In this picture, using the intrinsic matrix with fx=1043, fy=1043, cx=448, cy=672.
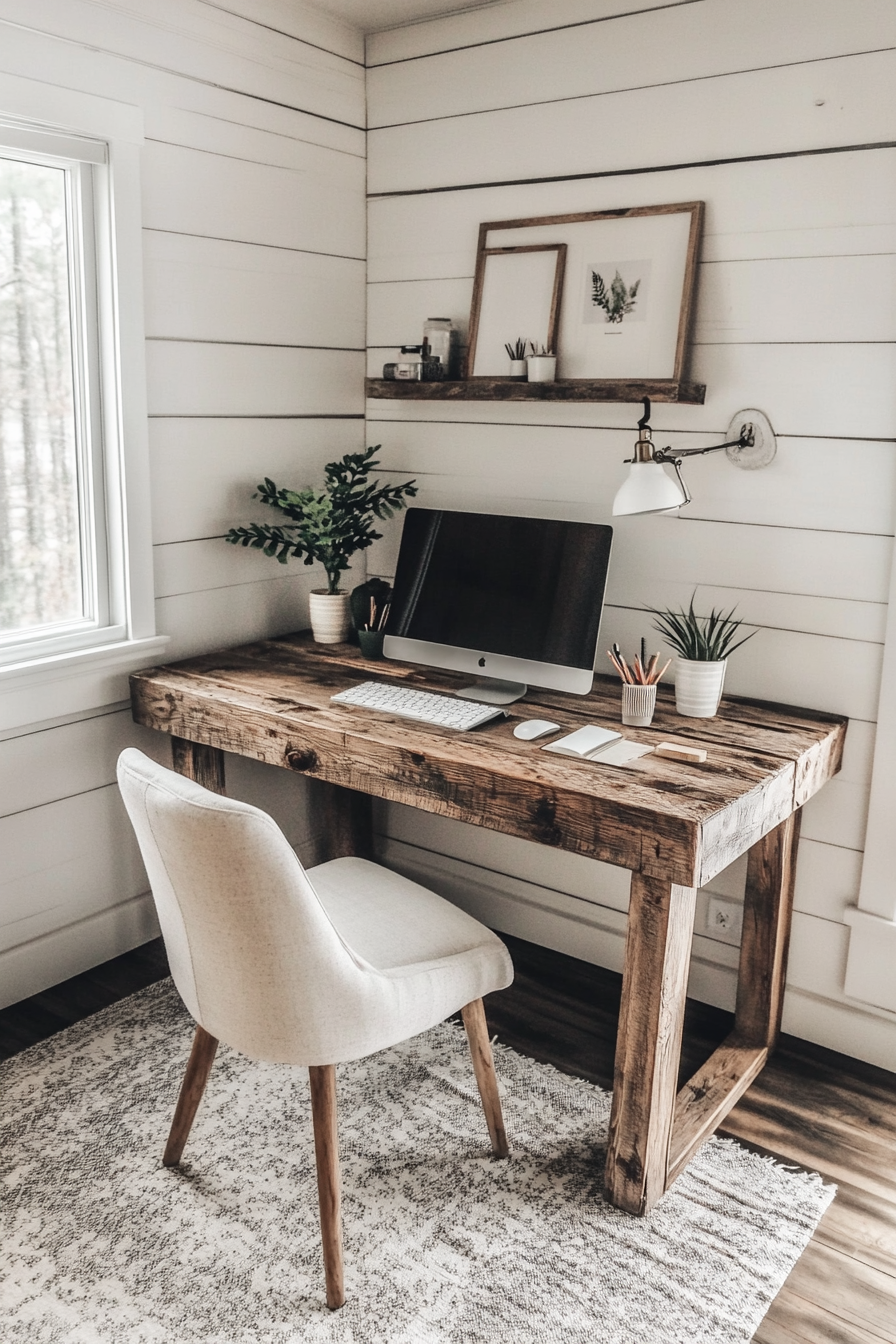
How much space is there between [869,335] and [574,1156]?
1664 millimetres

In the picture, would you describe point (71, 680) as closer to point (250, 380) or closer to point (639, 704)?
point (250, 380)

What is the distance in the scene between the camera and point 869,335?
2.04m

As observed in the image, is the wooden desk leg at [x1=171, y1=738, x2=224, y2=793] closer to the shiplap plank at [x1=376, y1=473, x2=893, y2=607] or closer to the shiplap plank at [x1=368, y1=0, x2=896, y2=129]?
the shiplap plank at [x1=376, y1=473, x2=893, y2=607]

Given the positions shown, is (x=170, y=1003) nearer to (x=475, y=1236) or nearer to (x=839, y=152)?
(x=475, y=1236)

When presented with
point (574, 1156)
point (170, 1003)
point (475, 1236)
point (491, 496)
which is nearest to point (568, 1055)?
point (574, 1156)

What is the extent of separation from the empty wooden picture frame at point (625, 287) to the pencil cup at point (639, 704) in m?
0.69

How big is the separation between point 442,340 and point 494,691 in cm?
95

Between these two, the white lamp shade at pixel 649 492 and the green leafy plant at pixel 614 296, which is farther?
the green leafy plant at pixel 614 296

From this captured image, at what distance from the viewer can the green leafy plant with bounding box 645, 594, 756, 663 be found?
211 centimetres

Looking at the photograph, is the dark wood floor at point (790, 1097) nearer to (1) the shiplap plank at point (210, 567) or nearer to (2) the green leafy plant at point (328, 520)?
(1) the shiplap plank at point (210, 567)

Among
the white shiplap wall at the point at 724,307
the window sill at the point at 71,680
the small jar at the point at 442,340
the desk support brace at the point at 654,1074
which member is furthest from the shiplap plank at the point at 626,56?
the desk support brace at the point at 654,1074

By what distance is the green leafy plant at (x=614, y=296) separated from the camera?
7.59ft

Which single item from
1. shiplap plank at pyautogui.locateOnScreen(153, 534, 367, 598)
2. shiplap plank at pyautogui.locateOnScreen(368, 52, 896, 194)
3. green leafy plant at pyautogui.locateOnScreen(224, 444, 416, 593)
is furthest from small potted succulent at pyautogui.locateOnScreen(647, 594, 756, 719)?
shiplap plank at pyautogui.locateOnScreen(153, 534, 367, 598)

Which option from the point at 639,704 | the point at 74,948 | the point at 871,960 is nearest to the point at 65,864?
the point at 74,948
